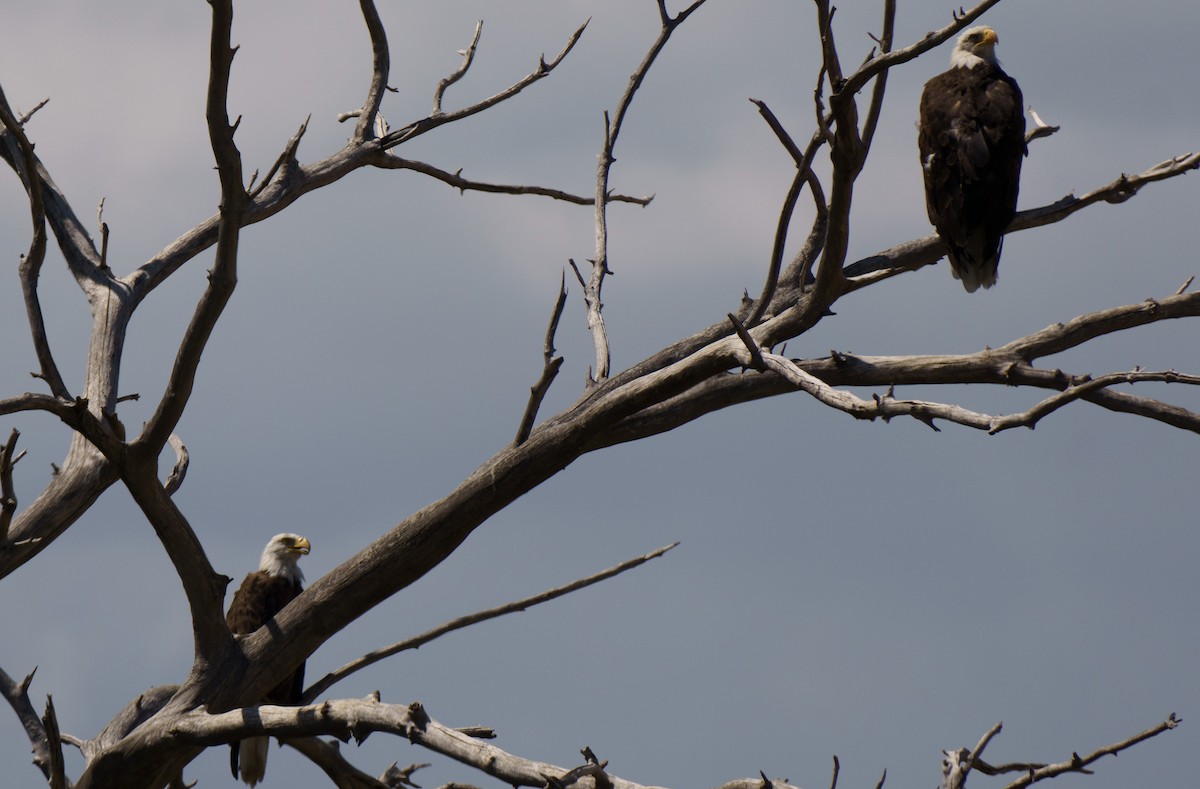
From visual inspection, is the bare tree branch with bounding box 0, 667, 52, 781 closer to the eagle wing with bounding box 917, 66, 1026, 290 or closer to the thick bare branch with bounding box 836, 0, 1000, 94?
the thick bare branch with bounding box 836, 0, 1000, 94

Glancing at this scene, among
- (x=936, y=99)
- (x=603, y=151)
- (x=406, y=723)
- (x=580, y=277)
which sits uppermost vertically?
(x=936, y=99)

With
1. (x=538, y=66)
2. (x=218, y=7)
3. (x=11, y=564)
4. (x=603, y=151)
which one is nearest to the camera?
(x=218, y=7)

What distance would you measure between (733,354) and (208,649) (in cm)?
209

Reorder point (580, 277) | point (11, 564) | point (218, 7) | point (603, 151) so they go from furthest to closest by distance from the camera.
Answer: point (603, 151)
point (580, 277)
point (11, 564)
point (218, 7)

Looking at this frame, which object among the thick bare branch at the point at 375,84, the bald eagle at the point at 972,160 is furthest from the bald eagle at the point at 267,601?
the bald eagle at the point at 972,160

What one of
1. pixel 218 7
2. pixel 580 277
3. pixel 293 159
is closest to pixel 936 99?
pixel 580 277

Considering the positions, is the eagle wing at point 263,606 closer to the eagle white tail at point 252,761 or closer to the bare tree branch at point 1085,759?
the eagle white tail at point 252,761

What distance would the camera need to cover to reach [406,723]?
3328 mm

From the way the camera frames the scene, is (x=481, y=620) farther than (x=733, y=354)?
Yes

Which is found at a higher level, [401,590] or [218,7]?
[218,7]

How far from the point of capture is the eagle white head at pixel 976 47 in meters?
6.93

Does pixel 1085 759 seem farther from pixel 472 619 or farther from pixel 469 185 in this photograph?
pixel 469 185

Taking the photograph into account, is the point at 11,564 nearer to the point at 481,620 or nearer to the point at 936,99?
the point at 481,620

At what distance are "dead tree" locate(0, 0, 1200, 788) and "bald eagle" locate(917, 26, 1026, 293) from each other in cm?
30
